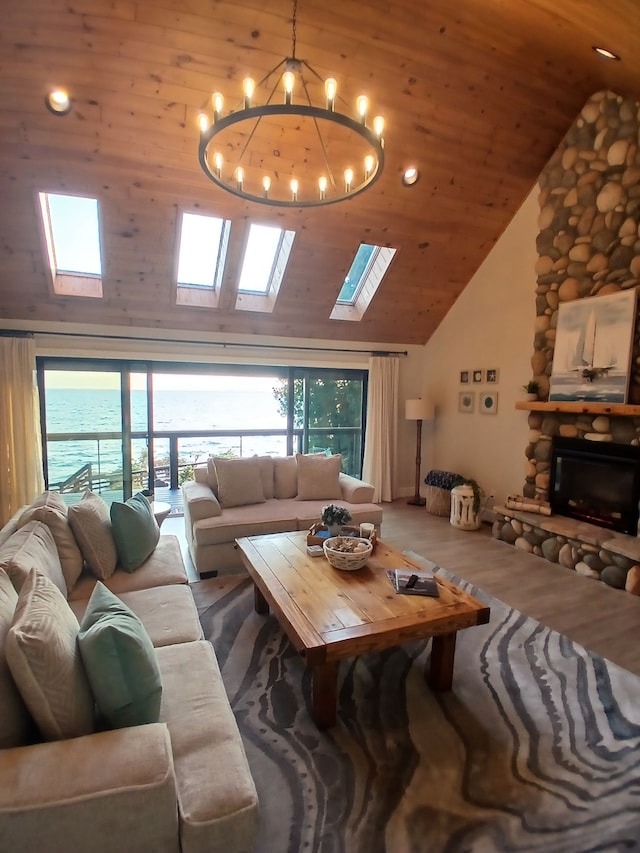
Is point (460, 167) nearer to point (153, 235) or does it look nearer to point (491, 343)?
point (491, 343)

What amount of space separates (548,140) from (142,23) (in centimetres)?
351

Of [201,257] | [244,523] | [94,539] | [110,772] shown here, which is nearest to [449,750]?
[110,772]

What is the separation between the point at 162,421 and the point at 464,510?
12.0ft

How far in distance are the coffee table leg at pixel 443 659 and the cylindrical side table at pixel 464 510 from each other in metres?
2.78

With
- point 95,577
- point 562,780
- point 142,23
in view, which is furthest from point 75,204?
point 562,780

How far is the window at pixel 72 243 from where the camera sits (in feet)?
12.8

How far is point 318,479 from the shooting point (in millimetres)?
4398

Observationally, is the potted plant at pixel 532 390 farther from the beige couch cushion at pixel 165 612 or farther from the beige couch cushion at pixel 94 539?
the beige couch cushion at pixel 94 539

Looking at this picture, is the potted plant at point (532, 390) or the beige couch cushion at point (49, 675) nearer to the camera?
the beige couch cushion at point (49, 675)

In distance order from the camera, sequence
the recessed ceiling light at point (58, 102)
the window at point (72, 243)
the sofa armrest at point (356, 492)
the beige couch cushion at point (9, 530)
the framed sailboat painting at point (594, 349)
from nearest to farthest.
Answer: the beige couch cushion at point (9, 530), the recessed ceiling light at point (58, 102), the framed sailboat painting at point (594, 349), the window at point (72, 243), the sofa armrest at point (356, 492)

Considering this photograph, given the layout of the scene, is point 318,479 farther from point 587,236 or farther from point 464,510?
point 587,236

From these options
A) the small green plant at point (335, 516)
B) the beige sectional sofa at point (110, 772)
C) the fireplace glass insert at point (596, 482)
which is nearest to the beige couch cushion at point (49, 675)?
the beige sectional sofa at point (110, 772)

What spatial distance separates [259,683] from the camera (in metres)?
2.29

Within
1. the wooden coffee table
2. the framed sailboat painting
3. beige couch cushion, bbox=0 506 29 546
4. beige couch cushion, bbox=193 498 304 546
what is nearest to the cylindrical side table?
the framed sailboat painting
